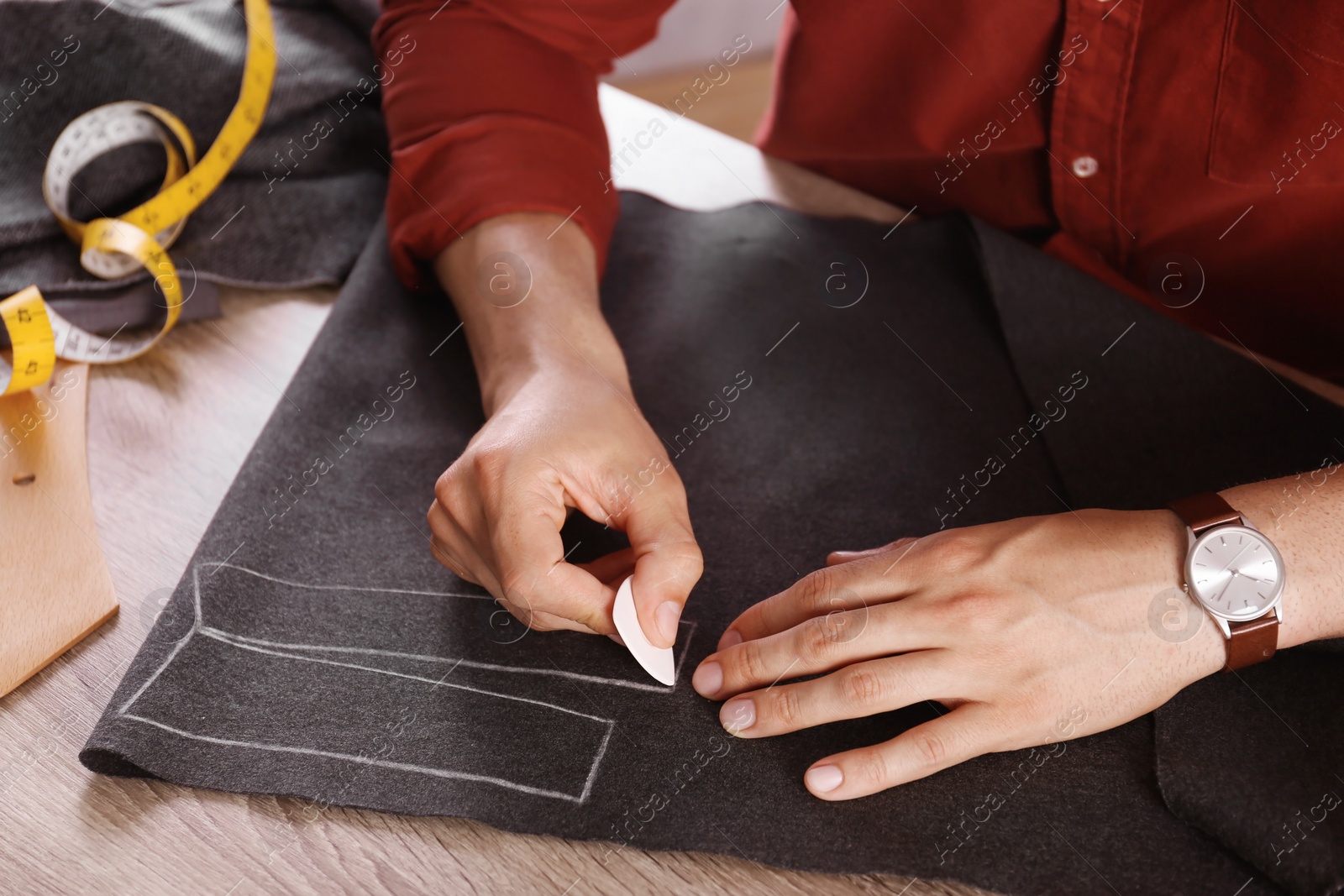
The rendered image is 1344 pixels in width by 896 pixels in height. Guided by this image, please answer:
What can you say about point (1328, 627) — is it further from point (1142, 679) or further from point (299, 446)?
point (299, 446)

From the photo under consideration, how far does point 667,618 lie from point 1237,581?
0.51 meters

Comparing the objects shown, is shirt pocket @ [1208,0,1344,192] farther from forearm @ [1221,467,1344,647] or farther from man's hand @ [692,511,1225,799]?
man's hand @ [692,511,1225,799]

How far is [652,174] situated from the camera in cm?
145

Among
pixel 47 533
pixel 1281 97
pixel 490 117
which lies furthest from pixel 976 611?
pixel 47 533

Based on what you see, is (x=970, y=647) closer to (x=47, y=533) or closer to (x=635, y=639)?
(x=635, y=639)

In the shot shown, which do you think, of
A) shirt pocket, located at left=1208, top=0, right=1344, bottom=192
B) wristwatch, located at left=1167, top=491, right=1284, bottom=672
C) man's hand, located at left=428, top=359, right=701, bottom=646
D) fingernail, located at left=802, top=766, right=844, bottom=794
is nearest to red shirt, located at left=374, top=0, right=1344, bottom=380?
shirt pocket, located at left=1208, top=0, right=1344, bottom=192

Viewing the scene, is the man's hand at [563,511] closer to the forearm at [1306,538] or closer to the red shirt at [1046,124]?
the red shirt at [1046,124]

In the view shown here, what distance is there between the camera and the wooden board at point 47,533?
894 millimetres

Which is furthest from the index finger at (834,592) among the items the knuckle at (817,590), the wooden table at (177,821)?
the wooden table at (177,821)

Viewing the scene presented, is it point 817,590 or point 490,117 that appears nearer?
point 817,590

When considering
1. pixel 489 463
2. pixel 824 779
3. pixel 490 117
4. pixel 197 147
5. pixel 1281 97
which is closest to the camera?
→ pixel 824 779

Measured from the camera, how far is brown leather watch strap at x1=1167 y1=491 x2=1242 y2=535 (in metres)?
0.86

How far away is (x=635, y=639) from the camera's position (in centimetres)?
85

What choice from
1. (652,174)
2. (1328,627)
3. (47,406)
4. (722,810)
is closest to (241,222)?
(47,406)
